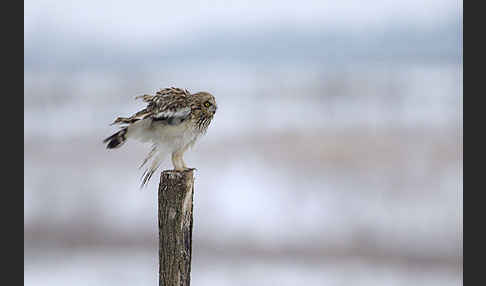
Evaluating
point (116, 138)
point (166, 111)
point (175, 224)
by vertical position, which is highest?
point (166, 111)

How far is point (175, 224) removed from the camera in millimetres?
3107

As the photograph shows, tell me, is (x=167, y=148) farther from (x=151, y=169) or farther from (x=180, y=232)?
(x=180, y=232)

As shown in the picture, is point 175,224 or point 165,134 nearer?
point 175,224

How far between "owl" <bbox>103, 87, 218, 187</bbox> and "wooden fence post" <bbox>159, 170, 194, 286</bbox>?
4.7 inches

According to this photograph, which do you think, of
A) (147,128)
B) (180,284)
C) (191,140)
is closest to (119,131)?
(147,128)

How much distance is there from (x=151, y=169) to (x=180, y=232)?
1.33 ft

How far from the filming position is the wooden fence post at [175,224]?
311cm

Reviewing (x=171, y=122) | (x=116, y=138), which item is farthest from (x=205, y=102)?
(x=116, y=138)

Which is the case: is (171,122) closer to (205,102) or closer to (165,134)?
(165,134)

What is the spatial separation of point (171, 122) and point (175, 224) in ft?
1.48

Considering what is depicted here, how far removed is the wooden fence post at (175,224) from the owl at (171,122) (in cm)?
12

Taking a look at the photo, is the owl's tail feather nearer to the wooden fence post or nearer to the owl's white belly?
the owl's white belly

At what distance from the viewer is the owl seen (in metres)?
3.19

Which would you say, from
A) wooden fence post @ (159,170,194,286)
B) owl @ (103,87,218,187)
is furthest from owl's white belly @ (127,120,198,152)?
wooden fence post @ (159,170,194,286)
